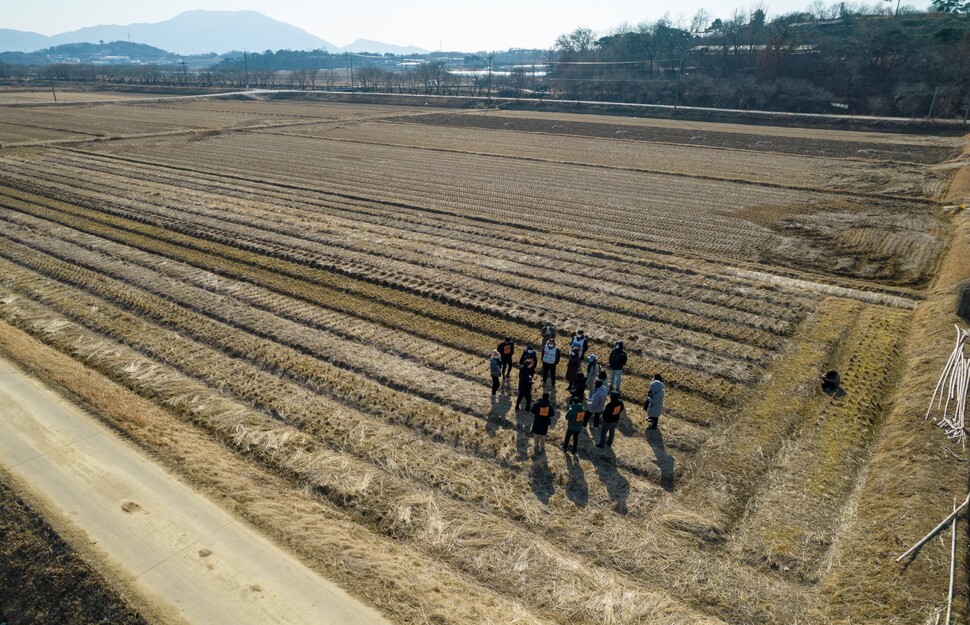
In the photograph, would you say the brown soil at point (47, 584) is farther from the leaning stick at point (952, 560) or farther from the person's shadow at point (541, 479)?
the leaning stick at point (952, 560)

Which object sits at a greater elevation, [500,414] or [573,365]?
[573,365]

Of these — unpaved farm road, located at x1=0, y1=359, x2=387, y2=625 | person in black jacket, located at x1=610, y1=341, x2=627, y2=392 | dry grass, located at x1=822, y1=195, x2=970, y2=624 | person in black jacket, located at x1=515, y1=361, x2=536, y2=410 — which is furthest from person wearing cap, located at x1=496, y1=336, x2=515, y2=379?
dry grass, located at x1=822, y1=195, x2=970, y2=624

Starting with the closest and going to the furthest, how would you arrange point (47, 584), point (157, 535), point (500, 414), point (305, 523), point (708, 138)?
1. point (47, 584)
2. point (157, 535)
3. point (305, 523)
4. point (500, 414)
5. point (708, 138)

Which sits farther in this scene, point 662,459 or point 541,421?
point 541,421

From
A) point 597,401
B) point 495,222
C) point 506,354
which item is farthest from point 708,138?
point 597,401

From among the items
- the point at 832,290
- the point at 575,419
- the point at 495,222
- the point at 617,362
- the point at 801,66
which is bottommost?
the point at 832,290

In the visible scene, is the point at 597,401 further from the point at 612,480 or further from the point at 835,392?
the point at 835,392
